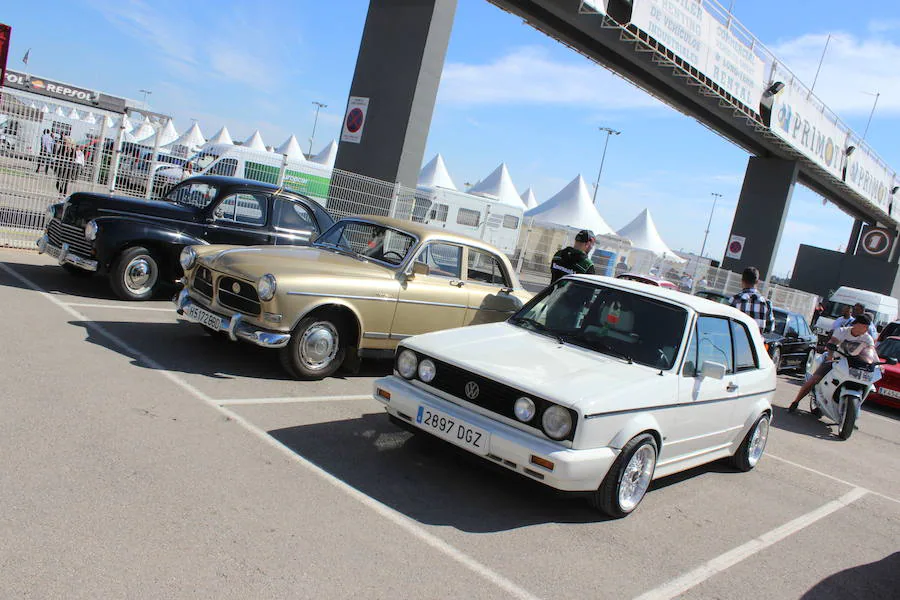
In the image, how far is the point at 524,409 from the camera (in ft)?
14.4

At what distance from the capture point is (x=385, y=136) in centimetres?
1488

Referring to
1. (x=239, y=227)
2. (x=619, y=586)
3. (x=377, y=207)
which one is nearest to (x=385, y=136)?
(x=377, y=207)

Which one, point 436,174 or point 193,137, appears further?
point 193,137

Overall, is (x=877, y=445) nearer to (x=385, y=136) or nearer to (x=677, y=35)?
(x=385, y=136)

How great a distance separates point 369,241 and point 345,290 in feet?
3.59

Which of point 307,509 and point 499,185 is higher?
point 499,185

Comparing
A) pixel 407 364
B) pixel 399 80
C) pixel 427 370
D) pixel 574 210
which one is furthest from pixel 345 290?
pixel 574 210

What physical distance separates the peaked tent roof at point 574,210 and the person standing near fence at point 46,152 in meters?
29.2

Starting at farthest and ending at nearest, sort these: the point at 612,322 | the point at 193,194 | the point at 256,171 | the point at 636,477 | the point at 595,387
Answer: the point at 256,171 → the point at 193,194 → the point at 612,322 → the point at 636,477 → the point at 595,387

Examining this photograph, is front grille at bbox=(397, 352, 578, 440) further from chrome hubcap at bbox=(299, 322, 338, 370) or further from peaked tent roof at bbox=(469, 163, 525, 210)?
peaked tent roof at bbox=(469, 163, 525, 210)

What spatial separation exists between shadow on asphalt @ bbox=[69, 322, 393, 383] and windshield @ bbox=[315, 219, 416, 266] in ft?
4.19

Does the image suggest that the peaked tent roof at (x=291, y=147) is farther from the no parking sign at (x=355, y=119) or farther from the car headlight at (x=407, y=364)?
the car headlight at (x=407, y=364)

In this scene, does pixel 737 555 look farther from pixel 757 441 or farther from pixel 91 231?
pixel 91 231

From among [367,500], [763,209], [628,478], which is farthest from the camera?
[763,209]
